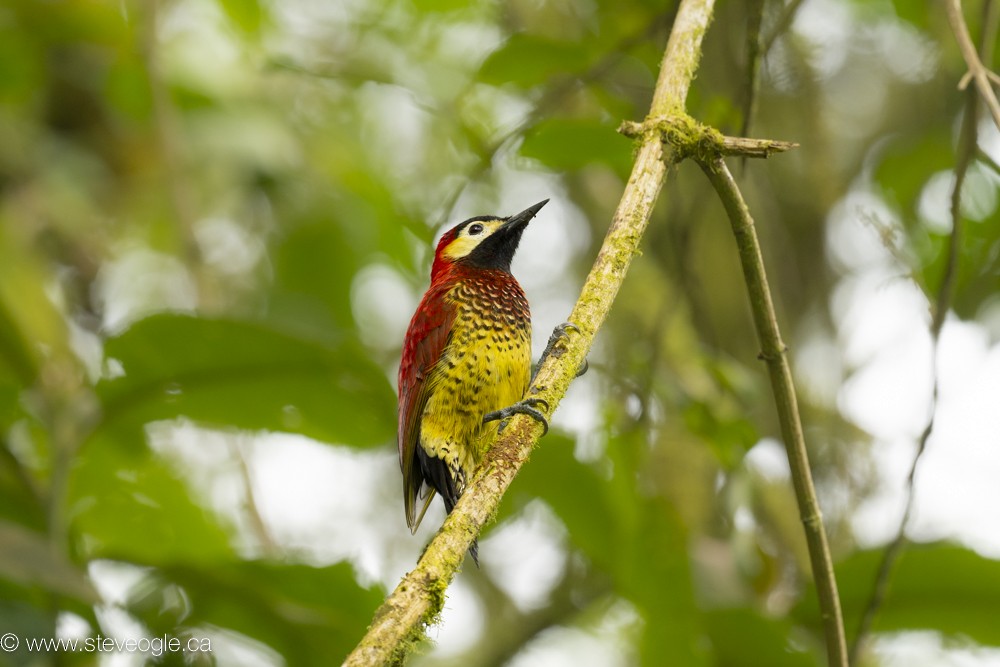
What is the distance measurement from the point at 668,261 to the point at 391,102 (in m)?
2.59

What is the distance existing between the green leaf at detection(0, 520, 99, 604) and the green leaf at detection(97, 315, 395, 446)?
575 mm

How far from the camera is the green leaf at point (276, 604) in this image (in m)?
3.20

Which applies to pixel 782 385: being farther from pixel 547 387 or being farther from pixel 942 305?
pixel 942 305

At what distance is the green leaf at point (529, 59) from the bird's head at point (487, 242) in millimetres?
785

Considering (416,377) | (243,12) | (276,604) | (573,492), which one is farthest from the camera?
(243,12)

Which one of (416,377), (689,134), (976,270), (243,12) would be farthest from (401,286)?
(689,134)

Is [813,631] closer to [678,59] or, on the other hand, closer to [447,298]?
[447,298]

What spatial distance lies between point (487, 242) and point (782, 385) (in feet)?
6.37

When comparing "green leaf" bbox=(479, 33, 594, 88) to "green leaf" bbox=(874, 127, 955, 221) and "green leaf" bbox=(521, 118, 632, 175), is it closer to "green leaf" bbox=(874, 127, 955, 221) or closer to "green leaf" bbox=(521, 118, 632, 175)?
"green leaf" bbox=(521, 118, 632, 175)

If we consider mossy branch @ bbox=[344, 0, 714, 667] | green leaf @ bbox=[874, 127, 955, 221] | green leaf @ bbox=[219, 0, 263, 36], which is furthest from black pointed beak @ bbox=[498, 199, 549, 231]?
green leaf @ bbox=[219, 0, 263, 36]

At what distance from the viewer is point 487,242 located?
3.98 m

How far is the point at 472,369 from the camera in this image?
11.4 ft

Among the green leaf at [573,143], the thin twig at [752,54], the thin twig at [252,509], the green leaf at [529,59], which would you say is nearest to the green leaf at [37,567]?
the thin twig at [252,509]

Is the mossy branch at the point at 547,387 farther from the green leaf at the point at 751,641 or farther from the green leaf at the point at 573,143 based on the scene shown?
the green leaf at the point at 751,641
